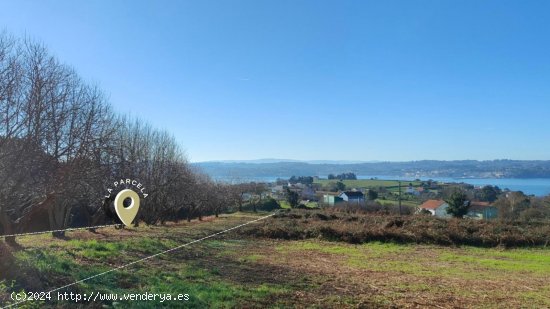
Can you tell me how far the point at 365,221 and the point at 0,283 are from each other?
2412 centimetres

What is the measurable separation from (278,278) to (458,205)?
35754 millimetres

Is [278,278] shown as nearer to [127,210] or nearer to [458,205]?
[127,210]

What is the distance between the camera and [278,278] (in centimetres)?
958

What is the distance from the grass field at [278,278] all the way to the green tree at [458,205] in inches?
1049

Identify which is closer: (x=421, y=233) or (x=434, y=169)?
(x=421, y=233)

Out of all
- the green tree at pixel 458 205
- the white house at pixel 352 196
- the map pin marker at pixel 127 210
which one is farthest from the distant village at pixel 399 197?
the map pin marker at pixel 127 210

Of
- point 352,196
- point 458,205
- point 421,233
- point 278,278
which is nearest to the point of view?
point 278,278

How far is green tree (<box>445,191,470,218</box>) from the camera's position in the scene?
3976 cm

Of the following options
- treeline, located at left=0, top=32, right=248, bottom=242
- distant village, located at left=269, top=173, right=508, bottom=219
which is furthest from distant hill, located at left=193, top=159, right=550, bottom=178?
treeline, located at left=0, top=32, right=248, bottom=242

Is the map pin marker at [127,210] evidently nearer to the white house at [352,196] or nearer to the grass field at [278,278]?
the grass field at [278,278]

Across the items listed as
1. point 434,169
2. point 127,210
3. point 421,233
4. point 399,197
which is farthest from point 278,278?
point 434,169

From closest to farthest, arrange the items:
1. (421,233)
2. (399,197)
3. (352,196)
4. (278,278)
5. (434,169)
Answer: (278,278) < (421,233) < (399,197) < (352,196) < (434,169)

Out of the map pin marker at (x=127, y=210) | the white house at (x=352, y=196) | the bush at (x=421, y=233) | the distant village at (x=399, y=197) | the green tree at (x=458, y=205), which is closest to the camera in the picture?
the map pin marker at (x=127, y=210)

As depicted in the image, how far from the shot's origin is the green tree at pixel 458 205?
3976 centimetres
